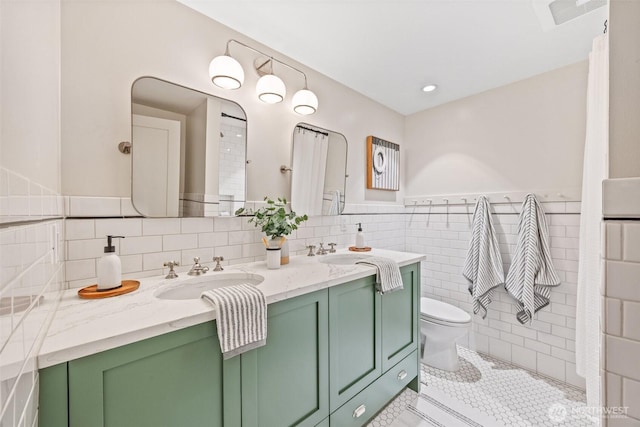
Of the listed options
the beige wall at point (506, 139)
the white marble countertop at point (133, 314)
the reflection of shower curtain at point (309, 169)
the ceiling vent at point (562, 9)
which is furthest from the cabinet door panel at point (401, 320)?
the ceiling vent at point (562, 9)

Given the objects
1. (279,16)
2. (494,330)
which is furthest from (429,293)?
(279,16)

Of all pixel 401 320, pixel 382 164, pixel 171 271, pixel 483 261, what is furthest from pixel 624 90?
pixel 382 164

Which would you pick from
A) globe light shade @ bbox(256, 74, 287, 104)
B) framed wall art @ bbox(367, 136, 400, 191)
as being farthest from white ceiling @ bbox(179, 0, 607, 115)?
framed wall art @ bbox(367, 136, 400, 191)

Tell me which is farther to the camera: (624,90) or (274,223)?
(274,223)

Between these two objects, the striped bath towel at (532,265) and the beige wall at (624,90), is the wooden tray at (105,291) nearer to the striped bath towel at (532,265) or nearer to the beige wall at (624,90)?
the beige wall at (624,90)

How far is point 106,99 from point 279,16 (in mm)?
985

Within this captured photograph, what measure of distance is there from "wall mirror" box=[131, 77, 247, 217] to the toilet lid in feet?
5.41

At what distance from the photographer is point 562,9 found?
1.35 meters

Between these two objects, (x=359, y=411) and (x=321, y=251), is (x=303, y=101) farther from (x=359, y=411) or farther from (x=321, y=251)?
(x=359, y=411)

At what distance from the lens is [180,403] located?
792 millimetres

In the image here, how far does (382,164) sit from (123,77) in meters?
2.01

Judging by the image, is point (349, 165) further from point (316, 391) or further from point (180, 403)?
point (180, 403)

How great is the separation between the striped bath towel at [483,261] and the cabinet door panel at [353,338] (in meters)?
1.13

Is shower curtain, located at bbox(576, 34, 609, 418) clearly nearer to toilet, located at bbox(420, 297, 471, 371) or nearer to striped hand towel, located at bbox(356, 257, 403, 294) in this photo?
toilet, located at bbox(420, 297, 471, 371)
